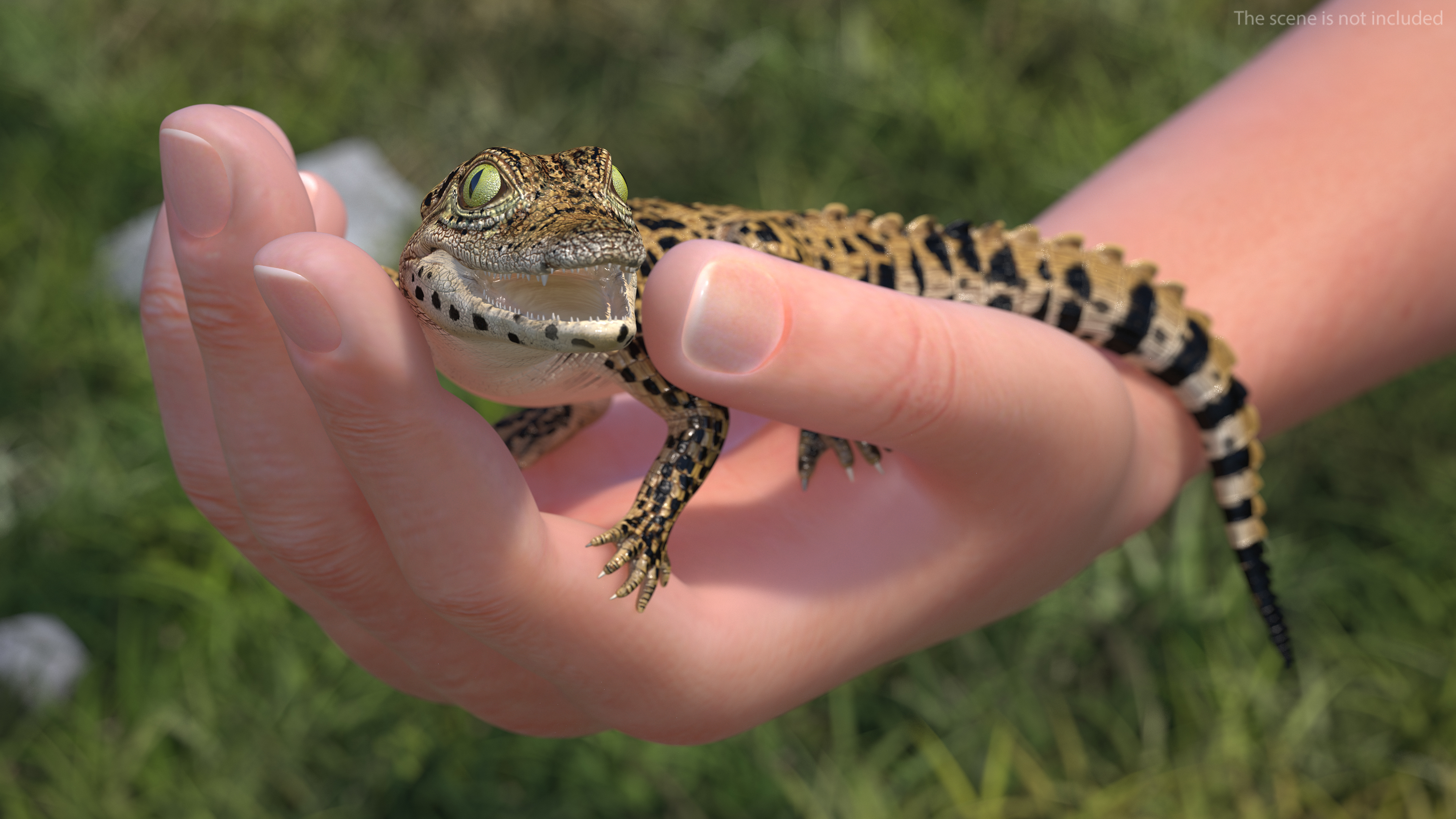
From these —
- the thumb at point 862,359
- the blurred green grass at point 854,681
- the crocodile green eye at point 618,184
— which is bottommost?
A: the blurred green grass at point 854,681

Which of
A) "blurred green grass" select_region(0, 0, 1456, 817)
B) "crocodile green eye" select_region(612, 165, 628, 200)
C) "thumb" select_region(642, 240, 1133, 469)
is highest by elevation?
"crocodile green eye" select_region(612, 165, 628, 200)

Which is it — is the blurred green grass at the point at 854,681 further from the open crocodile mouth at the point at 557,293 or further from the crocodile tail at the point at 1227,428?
the open crocodile mouth at the point at 557,293

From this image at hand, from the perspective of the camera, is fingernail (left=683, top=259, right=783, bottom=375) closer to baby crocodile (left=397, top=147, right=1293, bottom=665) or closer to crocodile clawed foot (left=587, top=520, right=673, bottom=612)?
baby crocodile (left=397, top=147, right=1293, bottom=665)

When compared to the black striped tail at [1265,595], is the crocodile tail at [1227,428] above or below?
above

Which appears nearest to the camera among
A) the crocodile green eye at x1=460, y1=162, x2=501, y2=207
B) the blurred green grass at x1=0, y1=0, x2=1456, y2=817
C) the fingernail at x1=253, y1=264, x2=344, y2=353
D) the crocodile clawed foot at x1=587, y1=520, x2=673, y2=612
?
the fingernail at x1=253, y1=264, x2=344, y2=353

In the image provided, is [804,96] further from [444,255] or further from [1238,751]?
[444,255]

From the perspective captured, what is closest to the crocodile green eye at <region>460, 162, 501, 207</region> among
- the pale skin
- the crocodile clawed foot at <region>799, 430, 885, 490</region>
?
the pale skin

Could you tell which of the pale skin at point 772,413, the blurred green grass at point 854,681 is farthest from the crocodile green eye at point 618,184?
the blurred green grass at point 854,681
